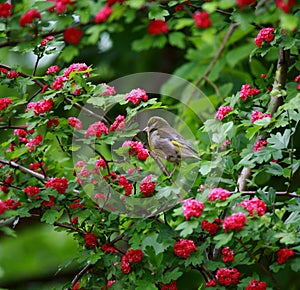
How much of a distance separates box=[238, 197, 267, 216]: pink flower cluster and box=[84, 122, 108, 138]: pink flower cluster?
0.57 metres

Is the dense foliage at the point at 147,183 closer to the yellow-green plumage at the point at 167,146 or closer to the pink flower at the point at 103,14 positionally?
the yellow-green plumage at the point at 167,146

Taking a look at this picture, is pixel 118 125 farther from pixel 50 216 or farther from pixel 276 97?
pixel 276 97

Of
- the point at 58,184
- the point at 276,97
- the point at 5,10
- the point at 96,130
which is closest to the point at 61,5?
the point at 5,10

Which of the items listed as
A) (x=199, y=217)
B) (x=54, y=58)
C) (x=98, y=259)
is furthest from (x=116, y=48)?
(x=199, y=217)

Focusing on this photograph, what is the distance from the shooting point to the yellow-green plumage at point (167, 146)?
106 inches

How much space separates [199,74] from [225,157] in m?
1.77

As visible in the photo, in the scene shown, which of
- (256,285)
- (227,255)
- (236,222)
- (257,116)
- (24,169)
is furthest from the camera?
(24,169)

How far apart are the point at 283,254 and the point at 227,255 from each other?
0.23m

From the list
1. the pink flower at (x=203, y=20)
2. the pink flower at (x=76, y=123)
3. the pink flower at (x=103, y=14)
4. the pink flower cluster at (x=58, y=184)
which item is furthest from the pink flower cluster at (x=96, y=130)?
the pink flower at (x=203, y=20)

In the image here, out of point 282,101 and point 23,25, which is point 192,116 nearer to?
point 282,101

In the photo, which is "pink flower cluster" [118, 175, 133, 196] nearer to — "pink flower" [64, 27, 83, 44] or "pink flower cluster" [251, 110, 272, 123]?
"pink flower cluster" [251, 110, 272, 123]

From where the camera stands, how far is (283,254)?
223 cm

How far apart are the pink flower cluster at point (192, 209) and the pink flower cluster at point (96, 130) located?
0.49 meters

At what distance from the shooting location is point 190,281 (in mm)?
3977
